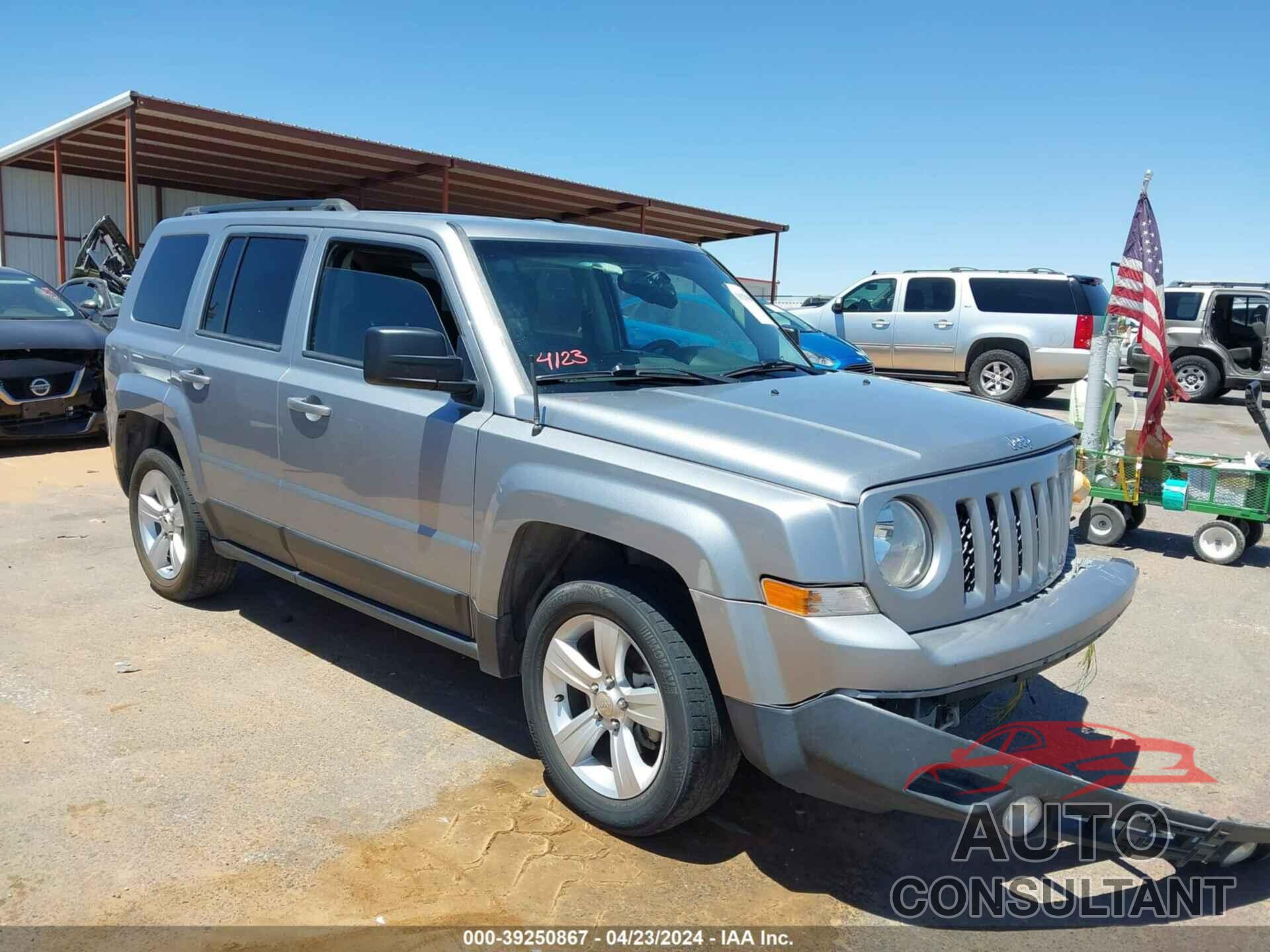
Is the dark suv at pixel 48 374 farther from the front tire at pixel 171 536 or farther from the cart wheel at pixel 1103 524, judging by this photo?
the cart wheel at pixel 1103 524

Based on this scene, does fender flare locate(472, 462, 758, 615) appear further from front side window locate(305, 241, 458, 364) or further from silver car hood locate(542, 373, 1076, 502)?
front side window locate(305, 241, 458, 364)

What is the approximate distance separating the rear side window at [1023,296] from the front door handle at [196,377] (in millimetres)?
13982

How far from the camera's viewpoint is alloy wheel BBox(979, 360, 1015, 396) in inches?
637

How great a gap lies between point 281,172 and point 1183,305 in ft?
58.6

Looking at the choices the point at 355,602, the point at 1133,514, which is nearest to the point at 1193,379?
the point at 1133,514

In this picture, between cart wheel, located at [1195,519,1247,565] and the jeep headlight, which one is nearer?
the jeep headlight

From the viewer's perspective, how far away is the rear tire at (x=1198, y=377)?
60.8 feet

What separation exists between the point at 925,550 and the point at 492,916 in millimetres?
1591

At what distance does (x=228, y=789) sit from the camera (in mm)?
3582

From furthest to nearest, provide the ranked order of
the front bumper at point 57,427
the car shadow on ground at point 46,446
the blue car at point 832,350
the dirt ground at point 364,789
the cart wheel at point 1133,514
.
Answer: the blue car at point 832,350, the car shadow on ground at point 46,446, the front bumper at point 57,427, the cart wheel at point 1133,514, the dirt ground at point 364,789

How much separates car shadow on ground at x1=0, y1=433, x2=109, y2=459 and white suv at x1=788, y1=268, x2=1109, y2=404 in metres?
11.8

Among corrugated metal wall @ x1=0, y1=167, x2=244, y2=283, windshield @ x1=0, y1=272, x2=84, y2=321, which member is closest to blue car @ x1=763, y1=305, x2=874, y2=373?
windshield @ x1=0, y1=272, x2=84, y2=321

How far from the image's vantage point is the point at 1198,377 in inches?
736
